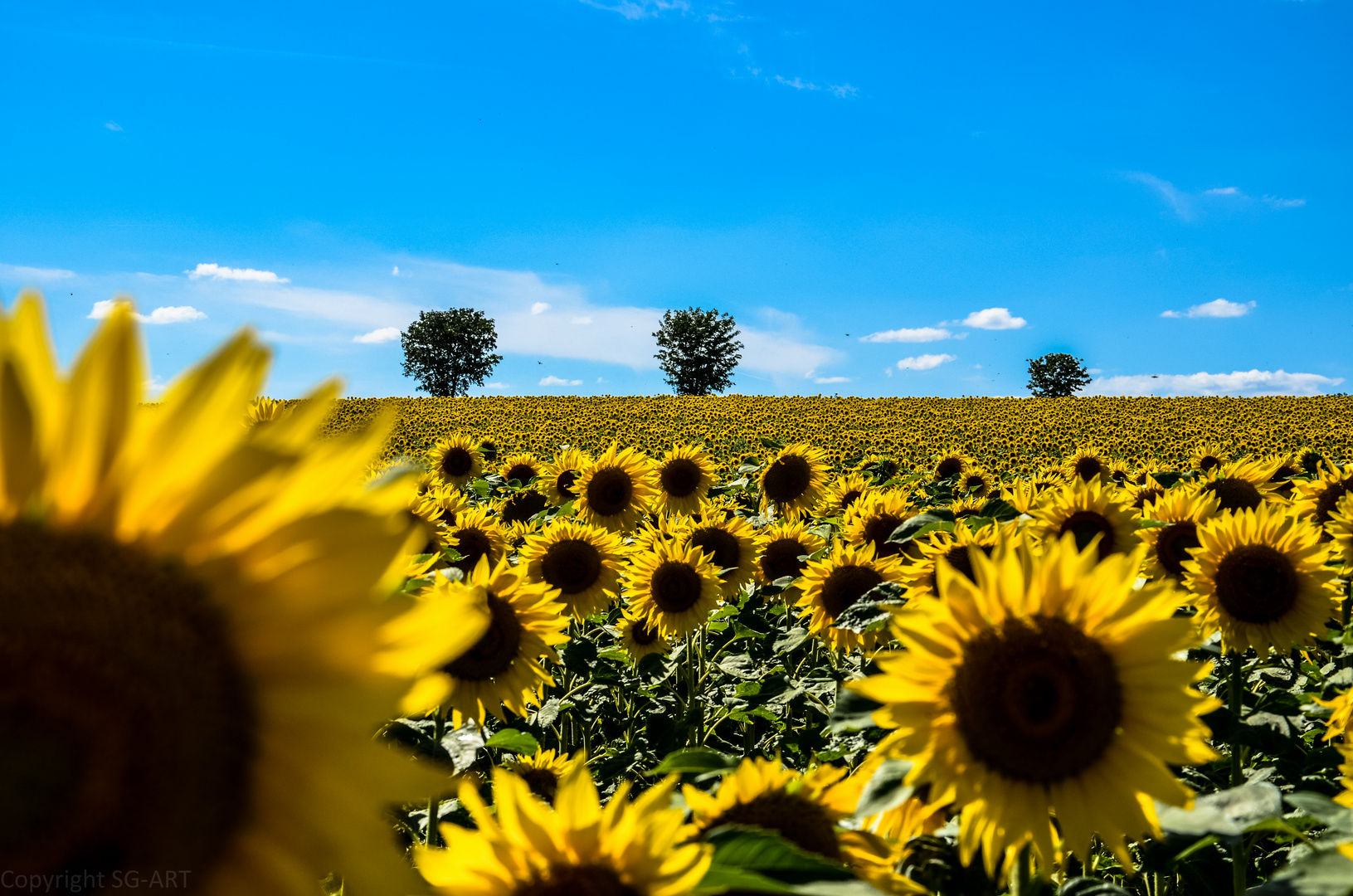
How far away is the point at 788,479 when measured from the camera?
820cm

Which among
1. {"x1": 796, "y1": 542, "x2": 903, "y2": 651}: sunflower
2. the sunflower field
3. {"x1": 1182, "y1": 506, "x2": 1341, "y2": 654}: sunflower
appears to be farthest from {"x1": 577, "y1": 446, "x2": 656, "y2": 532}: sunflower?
{"x1": 1182, "y1": 506, "x2": 1341, "y2": 654}: sunflower

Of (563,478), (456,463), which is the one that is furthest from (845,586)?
(456,463)

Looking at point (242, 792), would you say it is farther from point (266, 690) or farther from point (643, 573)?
point (643, 573)

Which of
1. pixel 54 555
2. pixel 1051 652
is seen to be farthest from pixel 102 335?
pixel 1051 652

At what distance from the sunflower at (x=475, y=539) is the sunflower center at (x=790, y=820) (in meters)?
3.80

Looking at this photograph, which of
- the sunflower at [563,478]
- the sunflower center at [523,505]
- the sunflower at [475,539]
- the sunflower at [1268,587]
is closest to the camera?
the sunflower at [1268,587]

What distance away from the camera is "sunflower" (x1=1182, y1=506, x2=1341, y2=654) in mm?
3809

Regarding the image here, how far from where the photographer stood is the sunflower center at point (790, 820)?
156 centimetres

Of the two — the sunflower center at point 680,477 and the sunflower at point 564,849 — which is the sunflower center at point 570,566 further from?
the sunflower at point 564,849

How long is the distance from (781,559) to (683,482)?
2.21 m

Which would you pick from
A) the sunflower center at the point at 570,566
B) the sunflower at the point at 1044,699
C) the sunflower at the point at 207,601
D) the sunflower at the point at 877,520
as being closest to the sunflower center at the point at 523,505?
the sunflower center at the point at 570,566

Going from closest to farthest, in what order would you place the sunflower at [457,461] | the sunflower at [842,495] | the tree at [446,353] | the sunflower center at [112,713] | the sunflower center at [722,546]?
the sunflower center at [112,713], the sunflower center at [722,546], the sunflower at [842,495], the sunflower at [457,461], the tree at [446,353]

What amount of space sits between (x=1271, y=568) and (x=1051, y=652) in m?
2.74

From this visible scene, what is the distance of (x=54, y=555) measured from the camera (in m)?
0.92
